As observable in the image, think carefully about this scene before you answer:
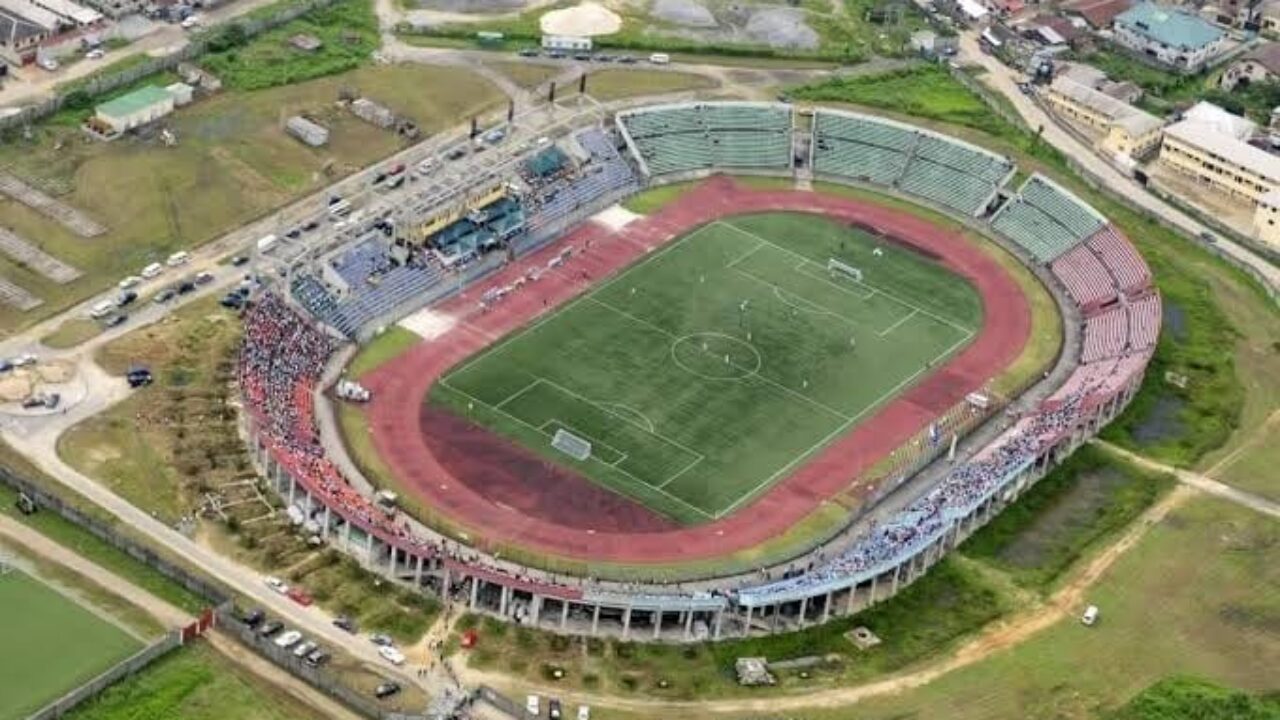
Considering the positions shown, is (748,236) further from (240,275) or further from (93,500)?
(93,500)

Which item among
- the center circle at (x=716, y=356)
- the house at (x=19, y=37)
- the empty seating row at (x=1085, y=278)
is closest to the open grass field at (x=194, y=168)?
the house at (x=19, y=37)

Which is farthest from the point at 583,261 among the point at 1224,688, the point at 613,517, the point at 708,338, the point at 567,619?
the point at 1224,688

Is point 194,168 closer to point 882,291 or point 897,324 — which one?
point 882,291

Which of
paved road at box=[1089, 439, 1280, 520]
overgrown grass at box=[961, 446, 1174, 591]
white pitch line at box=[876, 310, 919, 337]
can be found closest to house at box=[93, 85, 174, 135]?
white pitch line at box=[876, 310, 919, 337]

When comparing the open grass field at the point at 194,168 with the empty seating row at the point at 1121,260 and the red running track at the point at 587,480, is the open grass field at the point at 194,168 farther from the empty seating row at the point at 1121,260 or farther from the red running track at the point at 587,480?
the empty seating row at the point at 1121,260

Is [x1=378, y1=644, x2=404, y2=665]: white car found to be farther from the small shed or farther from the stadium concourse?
the small shed

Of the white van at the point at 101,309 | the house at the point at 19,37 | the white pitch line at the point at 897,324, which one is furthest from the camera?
the house at the point at 19,37

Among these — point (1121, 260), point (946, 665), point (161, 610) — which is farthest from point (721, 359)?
point (161, 610)
